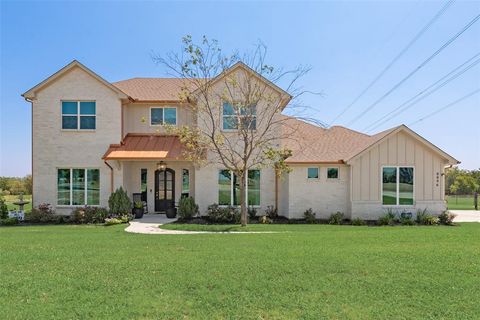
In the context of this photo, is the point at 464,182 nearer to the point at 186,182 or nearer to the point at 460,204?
the point at 460,204

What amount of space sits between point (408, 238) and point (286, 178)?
8379mm

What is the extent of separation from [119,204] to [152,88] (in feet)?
→ 27.8

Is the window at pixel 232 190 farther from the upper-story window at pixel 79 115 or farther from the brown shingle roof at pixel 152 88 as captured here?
the upper-story window at pixel 79 115

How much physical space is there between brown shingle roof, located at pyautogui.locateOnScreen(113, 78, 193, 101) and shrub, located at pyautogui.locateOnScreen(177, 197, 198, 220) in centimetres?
637

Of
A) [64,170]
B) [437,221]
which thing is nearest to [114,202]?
[64,170]

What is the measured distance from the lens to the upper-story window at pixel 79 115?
801 inches

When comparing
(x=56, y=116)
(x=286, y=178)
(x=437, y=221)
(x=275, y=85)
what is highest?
(x=275, y=85)

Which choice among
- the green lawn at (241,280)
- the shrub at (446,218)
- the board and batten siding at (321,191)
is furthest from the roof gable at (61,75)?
the shrub at (446,218)

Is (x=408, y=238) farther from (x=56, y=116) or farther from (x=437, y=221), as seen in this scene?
(x=56, y=116)

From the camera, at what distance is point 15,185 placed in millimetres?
39594

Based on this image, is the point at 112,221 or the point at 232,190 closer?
the point at 112,221

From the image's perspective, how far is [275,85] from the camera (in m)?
19.6

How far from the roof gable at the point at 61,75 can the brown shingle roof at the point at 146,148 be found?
271cm

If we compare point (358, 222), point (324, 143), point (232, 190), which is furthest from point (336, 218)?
point (232, 190)
